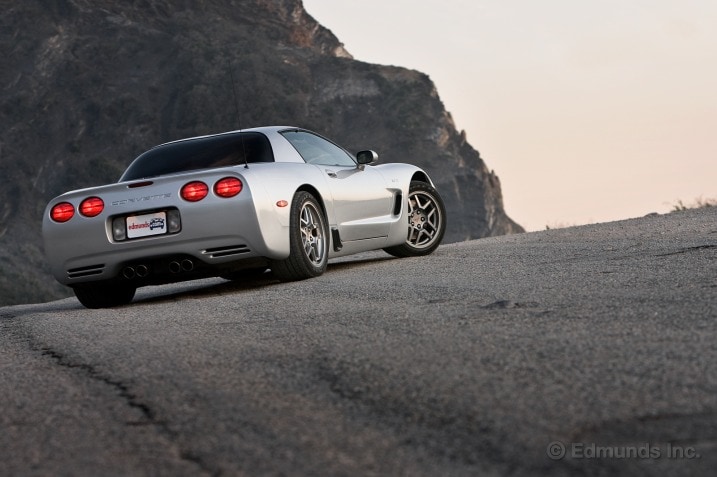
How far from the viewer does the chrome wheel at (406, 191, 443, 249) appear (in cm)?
1097

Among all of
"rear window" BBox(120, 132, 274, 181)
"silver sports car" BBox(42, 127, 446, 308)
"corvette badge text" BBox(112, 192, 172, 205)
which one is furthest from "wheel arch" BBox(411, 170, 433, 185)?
"corvette badge text" BBox(112, 192, 172, 205)

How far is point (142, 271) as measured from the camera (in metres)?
8.54

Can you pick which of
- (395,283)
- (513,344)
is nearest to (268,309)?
(395,283)

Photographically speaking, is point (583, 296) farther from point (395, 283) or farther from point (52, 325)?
point (52, 325)

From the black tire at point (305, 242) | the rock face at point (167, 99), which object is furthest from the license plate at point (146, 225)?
the rock face at point (167, 99)

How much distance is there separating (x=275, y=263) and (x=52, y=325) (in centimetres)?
194

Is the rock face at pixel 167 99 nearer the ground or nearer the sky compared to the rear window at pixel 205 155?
nearer the sky

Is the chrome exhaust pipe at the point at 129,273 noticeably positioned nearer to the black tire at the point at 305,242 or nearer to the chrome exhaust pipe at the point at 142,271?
the chrome exhaust pipe at the point at 142,271

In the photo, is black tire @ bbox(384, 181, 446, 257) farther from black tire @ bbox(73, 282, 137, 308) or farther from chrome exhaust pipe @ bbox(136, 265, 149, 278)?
chrome exhaust pipe @ bbox(136, 265, 149, 278)

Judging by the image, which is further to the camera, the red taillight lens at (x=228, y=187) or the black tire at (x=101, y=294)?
the black tire at (x=101, y=294)

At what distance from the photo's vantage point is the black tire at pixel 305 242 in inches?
344

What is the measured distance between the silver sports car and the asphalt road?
97cm

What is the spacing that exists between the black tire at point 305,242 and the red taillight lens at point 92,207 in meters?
1.39

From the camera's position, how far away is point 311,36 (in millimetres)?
78688
